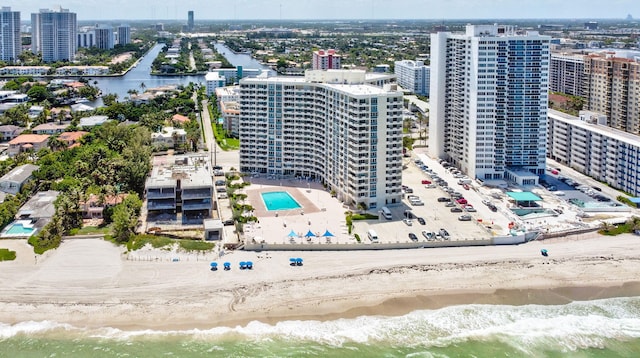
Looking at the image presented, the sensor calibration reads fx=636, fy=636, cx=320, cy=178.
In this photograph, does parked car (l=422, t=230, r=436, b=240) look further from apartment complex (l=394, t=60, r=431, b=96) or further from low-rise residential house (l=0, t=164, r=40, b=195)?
apartment complex (l=394, t=60, r=431, b=96)

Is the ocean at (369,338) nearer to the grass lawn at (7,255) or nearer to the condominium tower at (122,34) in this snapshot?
the grass lawn at (7,255)

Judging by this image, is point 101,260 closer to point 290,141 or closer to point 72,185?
point 72,185

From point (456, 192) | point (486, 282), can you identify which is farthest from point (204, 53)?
point (486, 282)

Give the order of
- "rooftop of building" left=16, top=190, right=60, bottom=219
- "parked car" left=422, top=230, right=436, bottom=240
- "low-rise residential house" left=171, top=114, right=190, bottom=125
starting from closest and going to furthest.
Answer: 1. "parked car" left=422, top=230, right=436, bottom=240
2. "rooftop of building" left=16, top=190, right=60, bottom=219
3. "low-rise residential house" left=171, top=114, right=190, bottom=125

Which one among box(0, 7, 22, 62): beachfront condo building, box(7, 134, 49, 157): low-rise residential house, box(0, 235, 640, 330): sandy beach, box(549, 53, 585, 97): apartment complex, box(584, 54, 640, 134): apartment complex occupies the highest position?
box(0, 7, 22, 62): beachfront condo building

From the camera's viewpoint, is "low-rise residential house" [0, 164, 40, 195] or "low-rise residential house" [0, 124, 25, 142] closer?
"low-rise residential house" [0, 164, 40, 195]

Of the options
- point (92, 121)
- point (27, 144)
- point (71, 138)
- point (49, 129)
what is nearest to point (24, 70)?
point (92, 121)

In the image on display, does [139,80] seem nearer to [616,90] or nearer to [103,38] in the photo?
[103,38]

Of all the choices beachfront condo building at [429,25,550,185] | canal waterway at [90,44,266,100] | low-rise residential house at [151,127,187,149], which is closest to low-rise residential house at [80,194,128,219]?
low-rise residential house at [151,127,187,149]
